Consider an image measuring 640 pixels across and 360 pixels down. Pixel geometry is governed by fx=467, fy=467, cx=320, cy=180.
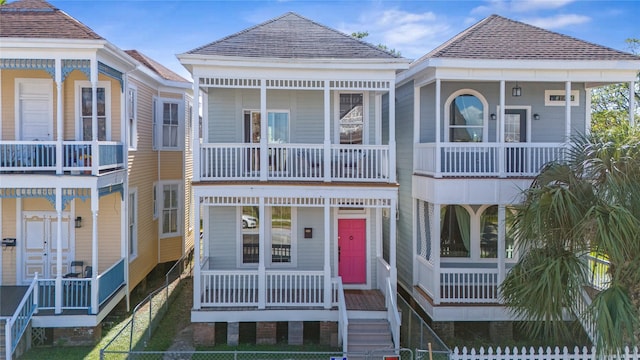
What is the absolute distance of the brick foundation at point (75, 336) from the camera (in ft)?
36.7

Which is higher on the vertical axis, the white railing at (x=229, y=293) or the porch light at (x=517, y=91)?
the porch light at (x=517, y=91)

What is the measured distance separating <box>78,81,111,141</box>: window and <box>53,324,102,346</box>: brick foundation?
5213 mm

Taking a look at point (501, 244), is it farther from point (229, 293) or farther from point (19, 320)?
point (19, 320)

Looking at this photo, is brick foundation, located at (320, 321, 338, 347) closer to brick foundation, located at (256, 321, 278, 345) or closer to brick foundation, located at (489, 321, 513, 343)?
brick foundation, located at (256, 321, 278, 345)

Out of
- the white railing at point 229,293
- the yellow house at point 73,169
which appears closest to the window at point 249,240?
the white railing at point 229,293

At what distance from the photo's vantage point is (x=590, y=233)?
8203 millimetres

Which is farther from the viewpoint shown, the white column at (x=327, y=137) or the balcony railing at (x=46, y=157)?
the white column at (x=327, y=137)

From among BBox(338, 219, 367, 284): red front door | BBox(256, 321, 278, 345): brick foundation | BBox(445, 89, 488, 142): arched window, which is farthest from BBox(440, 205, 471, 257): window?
BBox(256, 321, 278, 345): brick foundation

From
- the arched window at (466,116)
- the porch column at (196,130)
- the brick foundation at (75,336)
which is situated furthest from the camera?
the arched window at (466,116)

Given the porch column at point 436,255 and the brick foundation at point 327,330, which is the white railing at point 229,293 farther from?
the porch column at point 436,255

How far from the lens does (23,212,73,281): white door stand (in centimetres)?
1315

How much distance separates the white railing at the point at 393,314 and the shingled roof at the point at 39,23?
9256mm

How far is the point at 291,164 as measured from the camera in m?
12.0

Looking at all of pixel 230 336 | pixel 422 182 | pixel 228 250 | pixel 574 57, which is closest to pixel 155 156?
pixel 228 250
